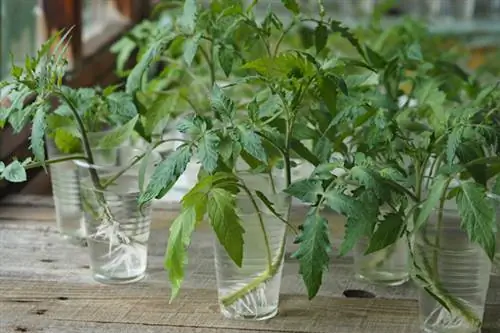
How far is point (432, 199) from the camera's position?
1314 millimetres

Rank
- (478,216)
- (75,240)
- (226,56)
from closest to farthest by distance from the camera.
Answer: 1. (478,216)
2. (226,56)
3. (75,240)

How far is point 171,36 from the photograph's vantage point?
156cm

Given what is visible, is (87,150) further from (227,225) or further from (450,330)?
(450,330)

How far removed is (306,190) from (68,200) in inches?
20.4

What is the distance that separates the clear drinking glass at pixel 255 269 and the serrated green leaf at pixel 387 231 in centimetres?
12

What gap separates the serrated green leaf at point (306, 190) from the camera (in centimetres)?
133

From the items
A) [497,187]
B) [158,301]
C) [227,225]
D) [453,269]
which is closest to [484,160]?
[497,187]

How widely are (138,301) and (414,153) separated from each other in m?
0.43

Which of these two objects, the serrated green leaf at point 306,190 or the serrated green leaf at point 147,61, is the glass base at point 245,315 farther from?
the serrated green leaf at point 147,61

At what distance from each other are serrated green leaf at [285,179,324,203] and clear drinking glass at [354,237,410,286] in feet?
0.83

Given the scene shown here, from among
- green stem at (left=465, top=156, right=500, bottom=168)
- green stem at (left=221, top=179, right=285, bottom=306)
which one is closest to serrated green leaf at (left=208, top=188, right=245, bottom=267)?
green stem at (left=221, top=179, right=285, bottom=306)

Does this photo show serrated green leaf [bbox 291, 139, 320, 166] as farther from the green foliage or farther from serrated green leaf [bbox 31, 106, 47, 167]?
serrated green leaf [bbox 31, 106, 47, 167]

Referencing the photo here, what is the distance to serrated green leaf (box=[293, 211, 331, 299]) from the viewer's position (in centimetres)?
127

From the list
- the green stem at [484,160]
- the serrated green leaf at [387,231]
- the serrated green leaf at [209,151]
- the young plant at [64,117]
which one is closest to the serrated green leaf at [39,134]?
the young plant at [64,117]
